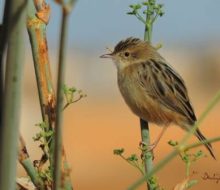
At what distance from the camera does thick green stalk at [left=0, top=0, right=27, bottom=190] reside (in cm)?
106

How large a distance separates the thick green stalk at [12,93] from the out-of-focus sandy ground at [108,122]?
89.6 ft

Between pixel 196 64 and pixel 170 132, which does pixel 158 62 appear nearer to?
pixel 170 132

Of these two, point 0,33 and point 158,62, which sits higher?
point 158,62

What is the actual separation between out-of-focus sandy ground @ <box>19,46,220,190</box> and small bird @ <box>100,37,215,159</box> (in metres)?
21.9

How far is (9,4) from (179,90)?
5.35 metres

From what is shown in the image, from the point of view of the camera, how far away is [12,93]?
106cm

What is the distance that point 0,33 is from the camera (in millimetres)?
1103

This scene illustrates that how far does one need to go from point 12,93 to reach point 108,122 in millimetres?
45248

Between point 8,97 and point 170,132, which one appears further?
point 170,132

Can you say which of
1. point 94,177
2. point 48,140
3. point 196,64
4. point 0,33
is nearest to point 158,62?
point 48,140

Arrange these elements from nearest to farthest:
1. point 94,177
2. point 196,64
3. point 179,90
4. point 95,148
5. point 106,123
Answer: point 179,90
point 94,177
point 95,148
point 106,123
point 196,64

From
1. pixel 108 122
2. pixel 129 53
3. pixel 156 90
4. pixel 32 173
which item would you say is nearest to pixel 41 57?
pixel 32 173

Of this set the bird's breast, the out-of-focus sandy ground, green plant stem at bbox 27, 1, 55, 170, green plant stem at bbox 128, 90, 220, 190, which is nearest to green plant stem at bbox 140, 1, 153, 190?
green plant stem at bbox 27, 1, 55, 170

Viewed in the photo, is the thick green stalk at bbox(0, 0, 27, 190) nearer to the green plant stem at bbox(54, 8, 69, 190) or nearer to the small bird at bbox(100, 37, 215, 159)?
the green plant stem at bbox(54, 8, 69, 190)
